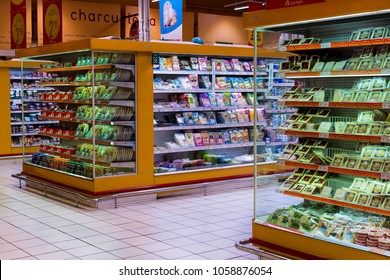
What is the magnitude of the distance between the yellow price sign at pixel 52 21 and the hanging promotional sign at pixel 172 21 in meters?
1.82

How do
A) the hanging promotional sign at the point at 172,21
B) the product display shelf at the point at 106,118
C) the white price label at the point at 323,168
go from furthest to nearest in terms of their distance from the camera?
the hanging promotional sign at the point at 172,21 < the product display shelf at the point at 106,118 < the white price label at the point at 323,168

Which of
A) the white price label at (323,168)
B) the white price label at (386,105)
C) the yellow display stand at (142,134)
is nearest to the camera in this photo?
the white price label at (386,105)

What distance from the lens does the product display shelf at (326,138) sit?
14.4 ft

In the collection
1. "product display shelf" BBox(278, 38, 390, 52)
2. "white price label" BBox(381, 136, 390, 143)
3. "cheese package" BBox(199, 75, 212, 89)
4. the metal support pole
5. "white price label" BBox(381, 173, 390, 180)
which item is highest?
the metal support pole

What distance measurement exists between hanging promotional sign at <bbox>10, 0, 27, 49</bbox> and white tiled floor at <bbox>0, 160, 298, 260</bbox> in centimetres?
330

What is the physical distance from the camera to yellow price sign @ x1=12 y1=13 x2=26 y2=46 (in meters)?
10.3

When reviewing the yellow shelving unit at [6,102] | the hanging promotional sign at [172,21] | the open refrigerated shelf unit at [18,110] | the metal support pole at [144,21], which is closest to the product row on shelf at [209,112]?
the metal support pole at [144,21]

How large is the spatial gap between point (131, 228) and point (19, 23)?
5782mm

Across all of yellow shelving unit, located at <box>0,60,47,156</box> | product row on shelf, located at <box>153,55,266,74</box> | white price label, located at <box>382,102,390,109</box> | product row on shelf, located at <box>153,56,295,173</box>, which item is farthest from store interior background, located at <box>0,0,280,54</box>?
white price label, located at <box>382,102,390,109</box>

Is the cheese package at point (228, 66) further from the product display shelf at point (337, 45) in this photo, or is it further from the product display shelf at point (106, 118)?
the product display shelf at point (337, 45)

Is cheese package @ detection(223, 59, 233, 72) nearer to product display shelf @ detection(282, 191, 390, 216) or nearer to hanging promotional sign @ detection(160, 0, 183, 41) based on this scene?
hanging promotional sign @ detection(160, 0, 183, 41)

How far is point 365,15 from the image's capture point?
4.61 m

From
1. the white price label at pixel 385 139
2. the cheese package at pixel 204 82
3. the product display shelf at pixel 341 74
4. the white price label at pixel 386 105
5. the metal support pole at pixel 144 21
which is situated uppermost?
the metal support pole at pixel 144 21

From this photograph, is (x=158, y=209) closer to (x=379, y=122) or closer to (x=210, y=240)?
(x=210, y=240)
